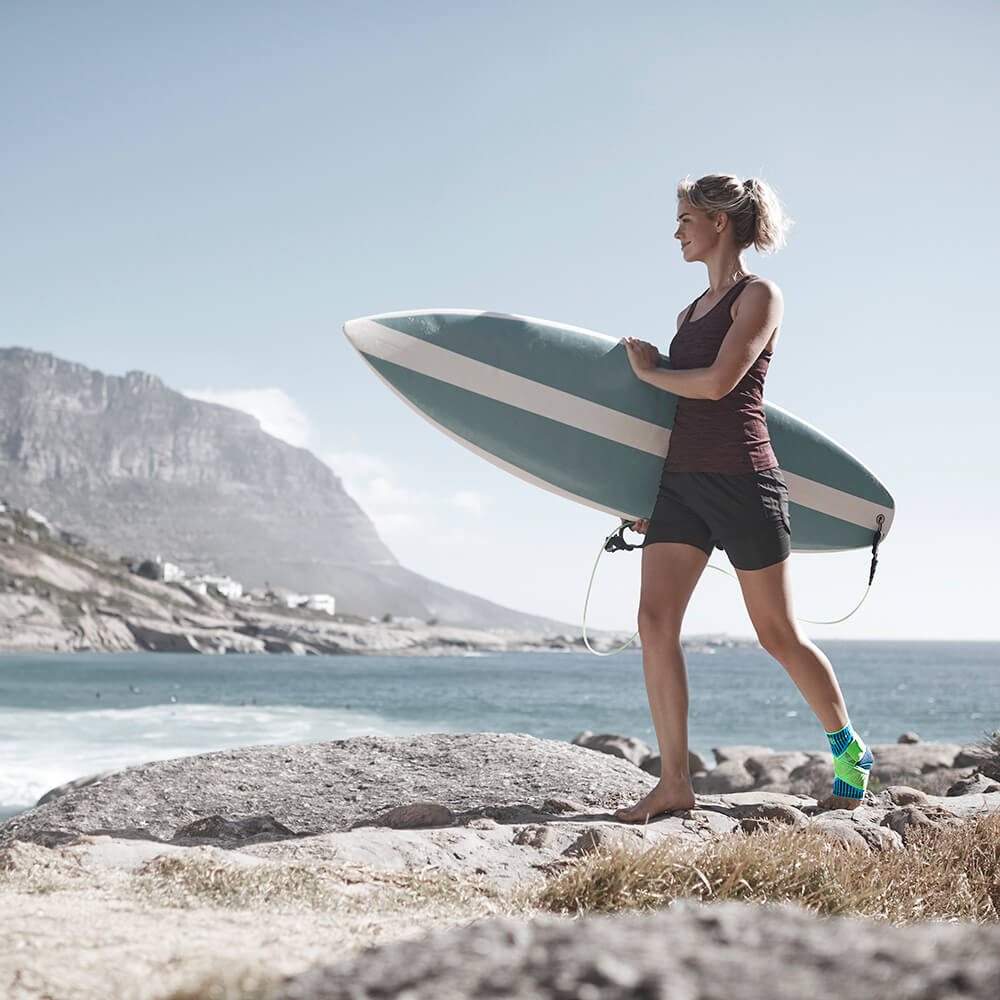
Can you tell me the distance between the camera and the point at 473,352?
4.95 metres

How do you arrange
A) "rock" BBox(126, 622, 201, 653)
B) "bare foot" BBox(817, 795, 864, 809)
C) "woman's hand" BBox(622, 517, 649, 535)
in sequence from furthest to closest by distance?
"rock" BBox(126, 622, 201, 653) < "woman's hand" BBox(622, 517, 649, 535) < "bare foot" BBox(817, 795, 864, 809)

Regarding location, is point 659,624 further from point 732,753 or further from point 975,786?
point 732,753

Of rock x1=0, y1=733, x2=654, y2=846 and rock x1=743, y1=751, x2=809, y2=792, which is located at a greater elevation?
rock x1=0, y1=733, x2=654, y2=846

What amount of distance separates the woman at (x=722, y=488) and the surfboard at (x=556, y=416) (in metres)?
0.68

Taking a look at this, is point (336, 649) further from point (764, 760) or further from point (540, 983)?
point (540, 983)

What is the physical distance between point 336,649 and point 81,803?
99787mm

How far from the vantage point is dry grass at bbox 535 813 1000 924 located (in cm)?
275

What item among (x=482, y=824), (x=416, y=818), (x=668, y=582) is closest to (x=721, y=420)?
(x=668, y=582)

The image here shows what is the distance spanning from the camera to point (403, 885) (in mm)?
2936

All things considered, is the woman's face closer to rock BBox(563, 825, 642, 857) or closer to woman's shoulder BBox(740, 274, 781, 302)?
woman's shoulder BBox(740, 274, 781, 302)

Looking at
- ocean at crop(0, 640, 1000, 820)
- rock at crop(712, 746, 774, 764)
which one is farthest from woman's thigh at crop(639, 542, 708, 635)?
rock at crop(712, 746, 774, 764)

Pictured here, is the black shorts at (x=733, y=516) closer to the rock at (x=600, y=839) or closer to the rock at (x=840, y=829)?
the rock at (x=840, y=829)

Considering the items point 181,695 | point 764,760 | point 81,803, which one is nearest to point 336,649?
point 181,695

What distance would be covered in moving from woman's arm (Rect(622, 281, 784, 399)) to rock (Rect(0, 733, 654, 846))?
2.38m
